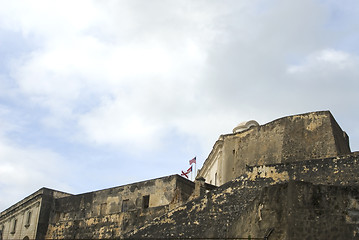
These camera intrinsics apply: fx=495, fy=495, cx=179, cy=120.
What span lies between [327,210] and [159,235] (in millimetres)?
7482

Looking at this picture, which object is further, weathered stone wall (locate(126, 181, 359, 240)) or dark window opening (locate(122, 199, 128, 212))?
dark window opening (locate(122, 199, 128, 212))

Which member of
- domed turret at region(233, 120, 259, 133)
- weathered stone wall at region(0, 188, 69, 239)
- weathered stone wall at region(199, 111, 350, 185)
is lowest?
weathered stone wall at region(0, 188, 69, 239)

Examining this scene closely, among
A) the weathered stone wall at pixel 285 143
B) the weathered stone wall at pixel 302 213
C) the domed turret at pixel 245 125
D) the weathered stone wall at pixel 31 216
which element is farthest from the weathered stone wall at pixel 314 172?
the weathered stone wall at pixel 31 216

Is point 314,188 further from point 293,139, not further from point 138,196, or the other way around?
point 138,196

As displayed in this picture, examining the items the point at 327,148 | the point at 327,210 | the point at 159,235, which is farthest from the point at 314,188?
the point at 327,148

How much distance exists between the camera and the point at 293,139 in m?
24.1

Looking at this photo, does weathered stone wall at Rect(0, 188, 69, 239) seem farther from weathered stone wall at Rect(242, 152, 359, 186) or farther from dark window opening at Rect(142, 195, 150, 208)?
weathered stone wall at Rect(242, 152, 359, 186)

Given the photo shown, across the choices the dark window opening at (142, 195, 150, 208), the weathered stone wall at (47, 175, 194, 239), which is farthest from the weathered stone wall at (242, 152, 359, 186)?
the dark window opening at (142, 195, 150, 208)

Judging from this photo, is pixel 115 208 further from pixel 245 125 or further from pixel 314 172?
pixel 314 172

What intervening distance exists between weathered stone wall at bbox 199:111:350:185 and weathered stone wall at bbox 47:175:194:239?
3099 mm

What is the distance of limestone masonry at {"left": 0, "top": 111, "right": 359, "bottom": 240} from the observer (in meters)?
14.3

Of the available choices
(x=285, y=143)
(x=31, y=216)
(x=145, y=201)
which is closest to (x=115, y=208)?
(x=145, y=201)

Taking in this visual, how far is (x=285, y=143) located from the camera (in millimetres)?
24281

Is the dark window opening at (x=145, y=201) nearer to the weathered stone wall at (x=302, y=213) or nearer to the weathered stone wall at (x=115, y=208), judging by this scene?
the weathered stone wall at (x=115, y=208)
